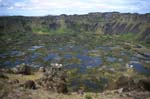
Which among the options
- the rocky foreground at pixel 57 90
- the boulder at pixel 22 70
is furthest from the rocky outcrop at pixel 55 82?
the boulder at pixel 22 70

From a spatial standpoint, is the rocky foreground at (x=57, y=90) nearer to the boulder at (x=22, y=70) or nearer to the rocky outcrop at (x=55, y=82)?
the rocky outcrop at (x=55, y=82)

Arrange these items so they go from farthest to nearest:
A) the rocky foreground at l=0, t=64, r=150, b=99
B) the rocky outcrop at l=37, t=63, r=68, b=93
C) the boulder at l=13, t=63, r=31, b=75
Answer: the boulder at l=13, t=63, r=31, b=75
the rocky outcrop at l=37, t=63, r=68, b=93
the rocky foreground at l=0, t=64, r=150, b=99

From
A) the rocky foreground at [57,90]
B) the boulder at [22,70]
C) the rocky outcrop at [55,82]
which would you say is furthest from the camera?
the boulder at [22,70]

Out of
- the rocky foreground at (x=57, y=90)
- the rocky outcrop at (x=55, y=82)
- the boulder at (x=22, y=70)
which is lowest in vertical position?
the boulder at (x=22, y=70)

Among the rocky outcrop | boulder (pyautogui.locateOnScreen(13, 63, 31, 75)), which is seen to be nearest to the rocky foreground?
the rocky outcrop

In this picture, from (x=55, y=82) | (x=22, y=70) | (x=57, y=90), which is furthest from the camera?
(x=22, y=70)

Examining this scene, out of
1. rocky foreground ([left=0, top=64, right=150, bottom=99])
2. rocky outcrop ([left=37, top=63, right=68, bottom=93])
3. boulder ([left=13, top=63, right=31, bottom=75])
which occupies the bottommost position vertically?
boulder ([left=13, top=63, right=31, bottom=75])

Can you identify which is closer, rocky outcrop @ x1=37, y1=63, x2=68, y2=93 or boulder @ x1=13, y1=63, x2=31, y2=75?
rocky outcrop @ x1=37, y1=63, x2=68, y2=93

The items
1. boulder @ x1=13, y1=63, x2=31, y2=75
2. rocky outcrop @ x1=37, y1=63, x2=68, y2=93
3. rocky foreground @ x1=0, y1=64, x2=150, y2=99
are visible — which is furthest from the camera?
boulder @ x1=13, y1=63, x2=31, y2=75

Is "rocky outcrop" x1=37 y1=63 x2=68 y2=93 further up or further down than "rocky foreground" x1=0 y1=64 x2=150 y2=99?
further down

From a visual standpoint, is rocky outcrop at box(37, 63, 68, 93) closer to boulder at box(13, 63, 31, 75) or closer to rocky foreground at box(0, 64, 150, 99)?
rocky foreground at box(0, 64, 150, 99)

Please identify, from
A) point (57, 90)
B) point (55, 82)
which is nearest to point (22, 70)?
point (55, 82)

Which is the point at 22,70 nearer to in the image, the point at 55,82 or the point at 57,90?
the point at 55,82

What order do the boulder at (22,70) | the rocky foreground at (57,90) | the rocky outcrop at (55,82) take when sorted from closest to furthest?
1. the rocky foreground at (57,90)
2. the rocky outcrop at (55,82)
3. the boulder at (22,70)
